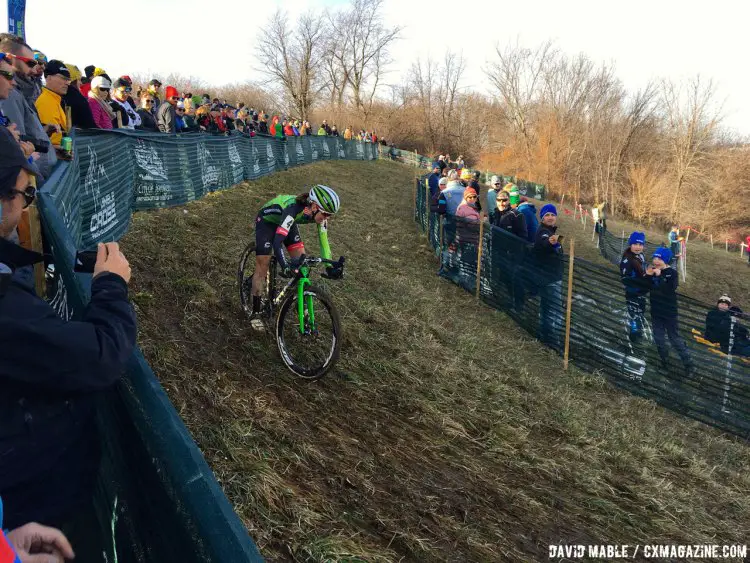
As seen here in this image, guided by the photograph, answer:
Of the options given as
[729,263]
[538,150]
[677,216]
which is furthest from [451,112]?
[729,263]

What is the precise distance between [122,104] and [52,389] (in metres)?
9.54

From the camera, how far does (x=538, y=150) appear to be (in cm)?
5100

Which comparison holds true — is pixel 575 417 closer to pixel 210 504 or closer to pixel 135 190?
pixel 210 504

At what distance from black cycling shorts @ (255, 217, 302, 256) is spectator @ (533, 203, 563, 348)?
4045 millimetres

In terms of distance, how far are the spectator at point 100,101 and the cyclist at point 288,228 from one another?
4190 mm

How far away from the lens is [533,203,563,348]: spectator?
24.7 ft

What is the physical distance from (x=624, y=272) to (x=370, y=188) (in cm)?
1609

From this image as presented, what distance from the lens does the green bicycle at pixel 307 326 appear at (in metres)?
4.61

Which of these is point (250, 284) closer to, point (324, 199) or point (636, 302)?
point (324, 199)

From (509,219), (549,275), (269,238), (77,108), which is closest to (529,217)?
(509,219)

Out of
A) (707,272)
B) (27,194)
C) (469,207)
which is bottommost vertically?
(707,272)

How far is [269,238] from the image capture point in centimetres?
542

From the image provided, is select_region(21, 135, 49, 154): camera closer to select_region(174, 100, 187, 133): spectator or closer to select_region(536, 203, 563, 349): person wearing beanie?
select_region(536, 203, 563, 349): person wearing beanie

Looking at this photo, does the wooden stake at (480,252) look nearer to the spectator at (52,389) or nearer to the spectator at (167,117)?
the spectator at (167,117)
